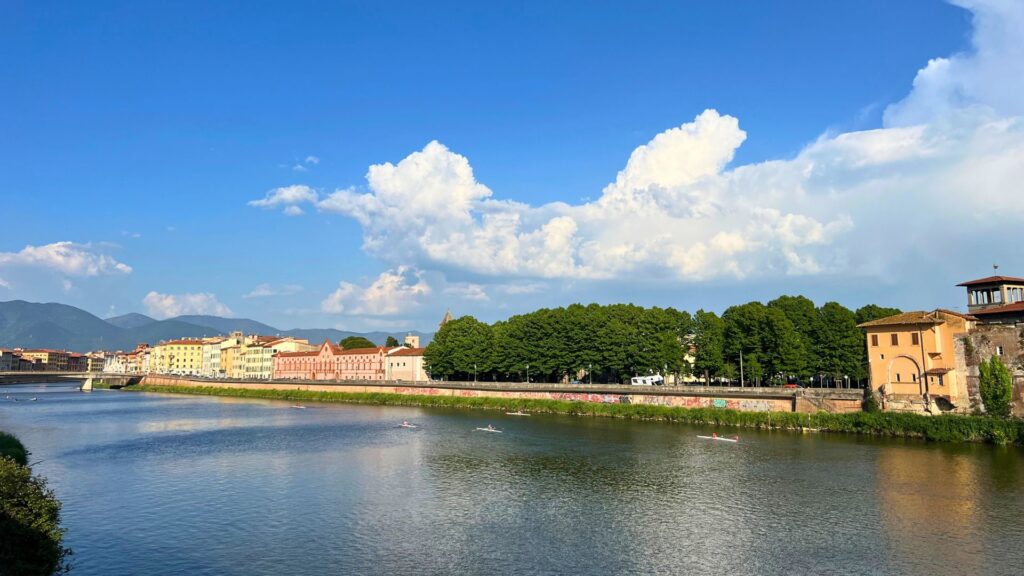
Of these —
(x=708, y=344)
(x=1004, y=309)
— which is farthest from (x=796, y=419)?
(x=708, y=344)

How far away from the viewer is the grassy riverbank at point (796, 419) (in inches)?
2380

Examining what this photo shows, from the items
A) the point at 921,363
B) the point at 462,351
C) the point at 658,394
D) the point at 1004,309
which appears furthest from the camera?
the point at 462,351

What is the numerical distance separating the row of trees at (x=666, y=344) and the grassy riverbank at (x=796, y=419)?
1228 cm

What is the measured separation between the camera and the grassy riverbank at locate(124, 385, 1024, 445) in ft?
198

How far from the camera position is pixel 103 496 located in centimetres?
4269

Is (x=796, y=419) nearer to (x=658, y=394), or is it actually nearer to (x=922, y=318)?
(x=922, y=318)

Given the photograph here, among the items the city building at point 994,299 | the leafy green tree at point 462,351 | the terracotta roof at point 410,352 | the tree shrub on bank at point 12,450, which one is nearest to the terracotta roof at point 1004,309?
the city building at point 994,299

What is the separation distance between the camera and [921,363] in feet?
220

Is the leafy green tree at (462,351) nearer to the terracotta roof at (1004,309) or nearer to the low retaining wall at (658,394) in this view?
the low retaining wall at (658,394)

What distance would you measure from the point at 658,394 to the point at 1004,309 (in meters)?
40.1

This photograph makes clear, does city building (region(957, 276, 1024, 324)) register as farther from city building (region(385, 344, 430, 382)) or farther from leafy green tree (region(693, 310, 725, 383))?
city building (region(385, 344, 430, 382))

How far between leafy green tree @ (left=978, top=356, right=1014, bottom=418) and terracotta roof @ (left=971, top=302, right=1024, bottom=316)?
23.2ft

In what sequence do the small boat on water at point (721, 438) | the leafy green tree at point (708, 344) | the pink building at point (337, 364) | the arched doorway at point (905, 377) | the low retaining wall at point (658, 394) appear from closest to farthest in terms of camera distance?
the small boat on water at point (721, 438) → the arched doorway at point (905, 377) → the low retaining wall at point (658, 394) → the leafy green tree at point (708, 344) → the pink building at point (337, 364)

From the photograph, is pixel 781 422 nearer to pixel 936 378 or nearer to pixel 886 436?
pixel 886 436
